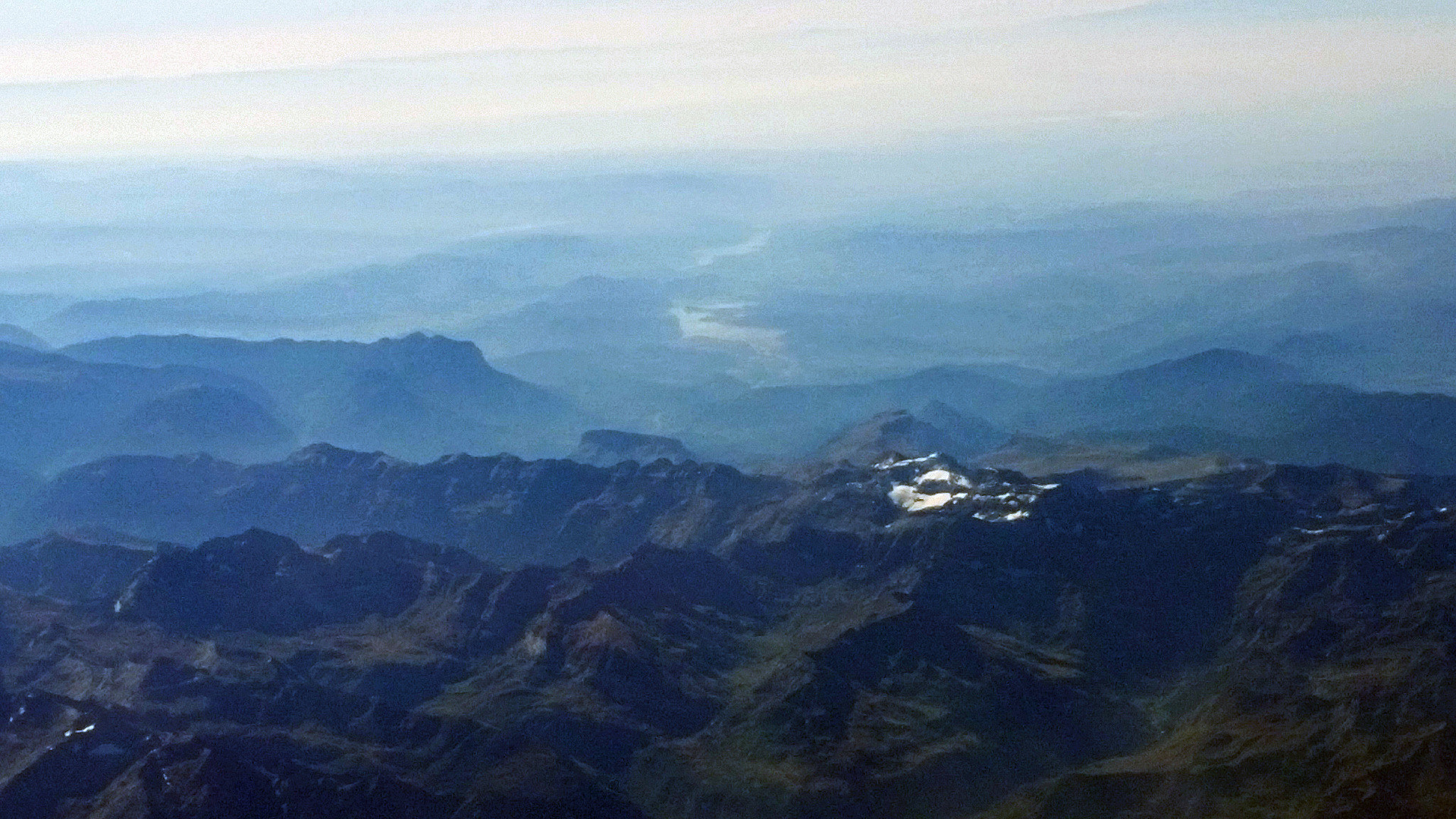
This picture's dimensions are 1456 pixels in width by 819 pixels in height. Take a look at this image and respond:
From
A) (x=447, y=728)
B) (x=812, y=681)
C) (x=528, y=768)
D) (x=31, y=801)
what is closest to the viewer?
(x=31, y=801)

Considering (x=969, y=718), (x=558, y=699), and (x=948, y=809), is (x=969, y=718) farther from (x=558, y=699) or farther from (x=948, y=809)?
(x=558, y=699)

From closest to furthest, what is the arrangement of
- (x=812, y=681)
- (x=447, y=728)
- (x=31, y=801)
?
(x=31, y=801)
(x=447, y=728)
(x=812, y=681)

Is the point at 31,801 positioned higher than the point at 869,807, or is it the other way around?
the point at 31,801

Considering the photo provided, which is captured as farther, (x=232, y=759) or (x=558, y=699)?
(x=558, y=699)

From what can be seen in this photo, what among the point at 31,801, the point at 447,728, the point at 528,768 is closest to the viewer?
the point at 31,801

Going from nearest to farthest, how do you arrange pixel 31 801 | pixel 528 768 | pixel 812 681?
pixel 31 801, pixel 528 768, pixel 812 681

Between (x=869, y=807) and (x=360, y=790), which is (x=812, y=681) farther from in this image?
(x=360, y=790)

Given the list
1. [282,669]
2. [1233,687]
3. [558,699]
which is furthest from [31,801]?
[1233,687]

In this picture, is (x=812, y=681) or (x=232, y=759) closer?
(x=232, y=759)

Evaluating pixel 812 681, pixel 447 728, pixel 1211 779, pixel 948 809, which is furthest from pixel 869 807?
pixel 447 728
